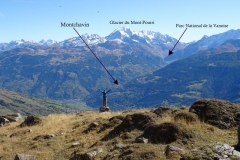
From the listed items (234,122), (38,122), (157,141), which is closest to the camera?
(157,141)

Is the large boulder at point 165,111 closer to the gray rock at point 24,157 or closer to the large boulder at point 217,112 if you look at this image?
the large boulder at point 217,112

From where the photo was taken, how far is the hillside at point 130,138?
14500 mm

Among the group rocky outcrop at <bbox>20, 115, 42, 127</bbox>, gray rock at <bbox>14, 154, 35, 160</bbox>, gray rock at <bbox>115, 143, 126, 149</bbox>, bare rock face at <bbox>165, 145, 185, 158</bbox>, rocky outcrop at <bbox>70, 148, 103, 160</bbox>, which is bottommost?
rocky outcrop at <bbox>20, 115, 42, 127</bbox>

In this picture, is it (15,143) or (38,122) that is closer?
(15,143)

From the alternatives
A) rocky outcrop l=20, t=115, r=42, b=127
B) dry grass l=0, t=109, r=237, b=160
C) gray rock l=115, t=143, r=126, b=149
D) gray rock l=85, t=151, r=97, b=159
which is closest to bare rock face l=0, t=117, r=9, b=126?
rocky outcrop l=20, t=115, r=42, b=127

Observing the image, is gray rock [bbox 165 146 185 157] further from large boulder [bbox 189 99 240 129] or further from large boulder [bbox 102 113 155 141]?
large boulder [bbox 189 99 240 129]

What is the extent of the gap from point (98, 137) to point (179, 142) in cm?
864

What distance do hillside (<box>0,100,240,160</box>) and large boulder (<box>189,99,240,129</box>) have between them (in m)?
0.07

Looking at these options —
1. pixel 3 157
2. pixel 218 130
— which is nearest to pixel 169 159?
pixel 218 130

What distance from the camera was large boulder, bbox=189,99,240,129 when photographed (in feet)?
65.3

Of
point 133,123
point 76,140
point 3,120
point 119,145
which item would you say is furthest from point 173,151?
point 3,120

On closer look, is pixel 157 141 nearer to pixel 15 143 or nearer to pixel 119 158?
pixel 119 158

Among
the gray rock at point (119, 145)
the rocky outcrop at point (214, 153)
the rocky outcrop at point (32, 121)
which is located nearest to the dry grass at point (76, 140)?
the gray rock at point (119, 145)

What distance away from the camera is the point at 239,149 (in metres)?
14.0
